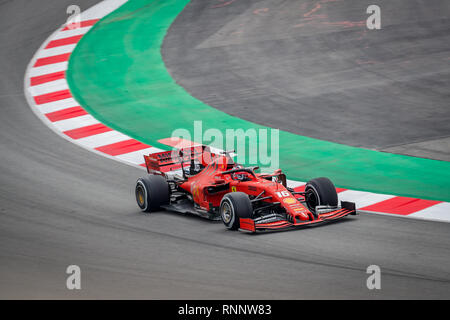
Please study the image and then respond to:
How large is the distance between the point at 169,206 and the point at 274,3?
14.4 m

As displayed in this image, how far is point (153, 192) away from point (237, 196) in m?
1.74

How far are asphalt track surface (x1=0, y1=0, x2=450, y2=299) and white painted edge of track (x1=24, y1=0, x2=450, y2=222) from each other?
0.72 metres

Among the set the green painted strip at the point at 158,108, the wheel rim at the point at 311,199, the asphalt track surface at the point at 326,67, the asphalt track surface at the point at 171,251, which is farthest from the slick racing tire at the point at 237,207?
the asphalt track surface at the point at 326,67

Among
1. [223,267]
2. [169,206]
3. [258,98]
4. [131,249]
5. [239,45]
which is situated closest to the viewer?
[223,267]

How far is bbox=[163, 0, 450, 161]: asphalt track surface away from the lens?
14789 millimetres

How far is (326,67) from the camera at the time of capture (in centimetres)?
1830

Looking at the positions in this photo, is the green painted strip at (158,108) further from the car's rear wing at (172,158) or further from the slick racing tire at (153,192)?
the slick racing tire at (153,192)

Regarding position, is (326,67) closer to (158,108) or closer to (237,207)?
(158,108)

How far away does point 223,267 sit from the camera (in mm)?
8523

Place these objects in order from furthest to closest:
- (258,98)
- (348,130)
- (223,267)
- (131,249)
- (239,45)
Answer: (239,45)
(258,98)
(348,130)
(131,249)
(223,267)

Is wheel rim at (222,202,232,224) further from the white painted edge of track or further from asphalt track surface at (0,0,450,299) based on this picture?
the white painted edge of track

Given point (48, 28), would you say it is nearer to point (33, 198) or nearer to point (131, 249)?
point (33, 198)

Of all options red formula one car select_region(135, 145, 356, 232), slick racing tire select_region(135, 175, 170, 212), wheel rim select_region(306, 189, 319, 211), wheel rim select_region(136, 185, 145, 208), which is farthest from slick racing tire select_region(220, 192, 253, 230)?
wheel rim select_region(136, 185, 145, 208)

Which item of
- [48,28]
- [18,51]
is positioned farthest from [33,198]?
[48,28]
